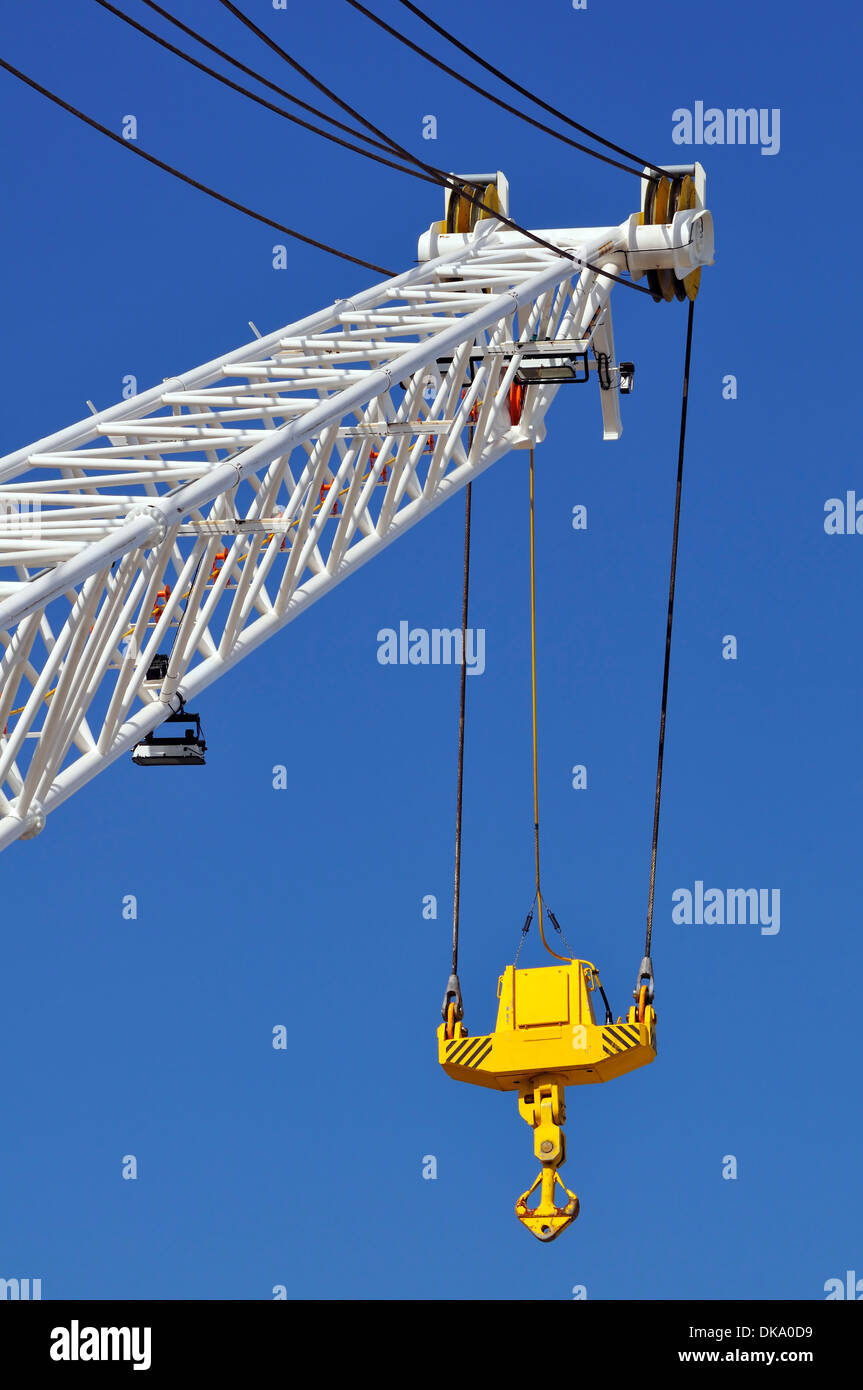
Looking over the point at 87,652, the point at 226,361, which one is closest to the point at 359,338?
the point at 226,361

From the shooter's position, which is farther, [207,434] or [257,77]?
[207,434]

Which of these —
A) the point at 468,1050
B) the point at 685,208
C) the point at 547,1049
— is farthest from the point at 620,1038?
the point at 685,208

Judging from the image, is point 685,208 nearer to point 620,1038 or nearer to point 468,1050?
point 620,1038

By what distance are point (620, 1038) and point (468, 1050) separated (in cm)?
192

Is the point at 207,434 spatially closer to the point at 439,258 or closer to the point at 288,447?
the point at 288,447

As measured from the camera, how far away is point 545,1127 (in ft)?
93.8

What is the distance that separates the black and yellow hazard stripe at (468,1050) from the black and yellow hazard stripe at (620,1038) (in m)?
1.45

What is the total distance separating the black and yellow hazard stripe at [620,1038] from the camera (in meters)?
29.0

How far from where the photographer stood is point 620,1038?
95.3 feet

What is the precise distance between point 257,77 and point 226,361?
5544mm

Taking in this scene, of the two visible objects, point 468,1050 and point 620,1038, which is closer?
point 620,1038

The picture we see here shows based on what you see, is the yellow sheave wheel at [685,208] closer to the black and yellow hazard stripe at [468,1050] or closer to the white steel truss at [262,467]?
the white steel truss at [262,467]

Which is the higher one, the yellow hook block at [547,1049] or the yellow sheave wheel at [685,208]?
the yellow sheave wheel at [685,208]

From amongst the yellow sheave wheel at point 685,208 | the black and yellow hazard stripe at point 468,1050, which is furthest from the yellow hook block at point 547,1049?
the yellow sheave wheel at point 685,208
